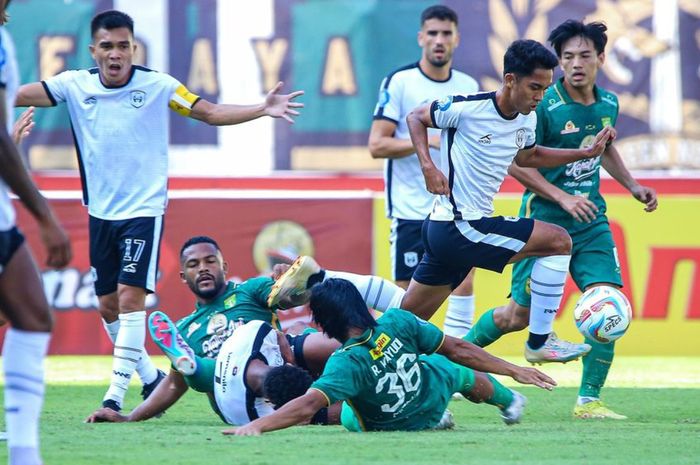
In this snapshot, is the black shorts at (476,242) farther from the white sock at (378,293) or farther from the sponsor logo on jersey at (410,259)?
the sponsor logo on jersey at (410,259)

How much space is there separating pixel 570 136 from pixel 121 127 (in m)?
2.78

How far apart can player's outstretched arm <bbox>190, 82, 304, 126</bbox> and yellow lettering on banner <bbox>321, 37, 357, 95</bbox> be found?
7088mm

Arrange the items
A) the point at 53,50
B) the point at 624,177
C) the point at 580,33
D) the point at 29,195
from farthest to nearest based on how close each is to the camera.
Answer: the point at 53,50
the point at 624,177
the point at 580,33
the point at 29,195

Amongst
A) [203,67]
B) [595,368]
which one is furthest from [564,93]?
[203,67]

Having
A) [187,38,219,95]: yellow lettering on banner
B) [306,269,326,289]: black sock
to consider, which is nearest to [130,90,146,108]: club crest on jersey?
[306,269,326,289]: black sock

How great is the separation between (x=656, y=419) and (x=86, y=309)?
6613mm

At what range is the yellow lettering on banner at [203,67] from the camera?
15.0 metres

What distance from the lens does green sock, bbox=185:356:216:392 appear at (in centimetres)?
725

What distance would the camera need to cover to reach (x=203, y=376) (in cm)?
725

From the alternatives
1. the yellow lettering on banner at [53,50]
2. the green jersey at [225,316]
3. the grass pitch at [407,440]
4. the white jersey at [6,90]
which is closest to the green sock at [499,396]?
the grass pitch at [407,440]

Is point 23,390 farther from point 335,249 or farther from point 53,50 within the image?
point 53,50

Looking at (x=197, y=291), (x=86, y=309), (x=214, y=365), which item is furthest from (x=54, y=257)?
(x=86, y=309)

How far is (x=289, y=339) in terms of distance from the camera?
768cm

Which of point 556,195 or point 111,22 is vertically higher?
point 111,22
